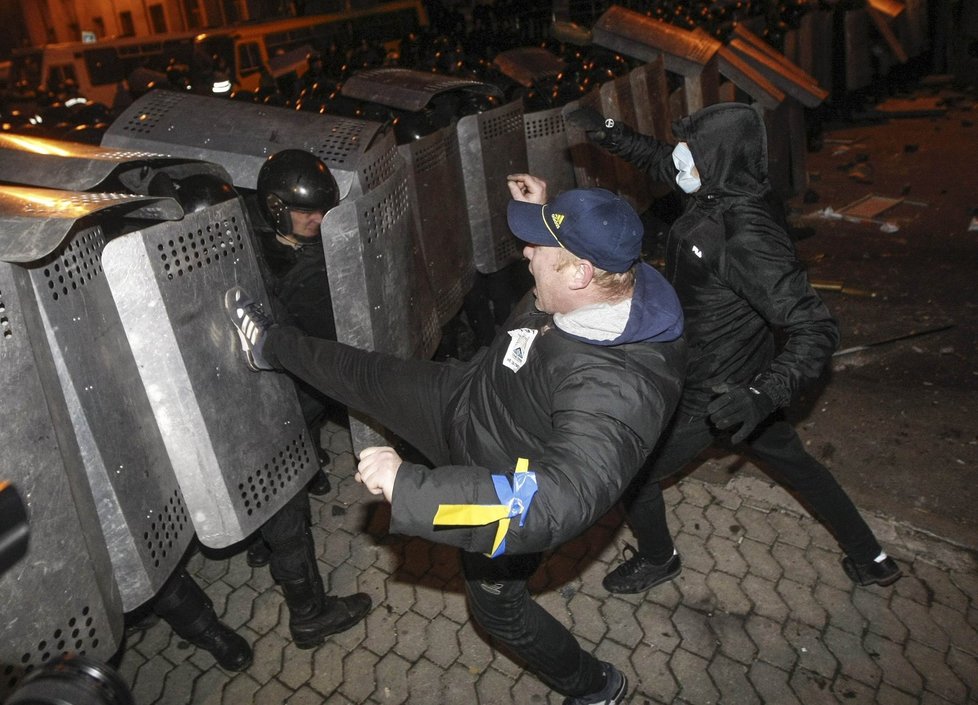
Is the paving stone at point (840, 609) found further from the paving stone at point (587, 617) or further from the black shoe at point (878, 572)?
the paving stone at point (587, 617)

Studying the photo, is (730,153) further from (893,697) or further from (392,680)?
(392,680)

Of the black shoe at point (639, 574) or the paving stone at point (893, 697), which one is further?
the black shoe at point (639, 574)

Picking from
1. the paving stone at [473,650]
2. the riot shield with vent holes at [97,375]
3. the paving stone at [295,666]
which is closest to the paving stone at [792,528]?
the paving stone at [473,650]

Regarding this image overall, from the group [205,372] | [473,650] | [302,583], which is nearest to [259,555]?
[302,583]

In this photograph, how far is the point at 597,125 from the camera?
4477 millimetres

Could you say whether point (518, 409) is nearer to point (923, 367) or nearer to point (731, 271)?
point (731, 271)

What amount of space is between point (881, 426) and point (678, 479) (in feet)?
5.31

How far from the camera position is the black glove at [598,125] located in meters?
4.41

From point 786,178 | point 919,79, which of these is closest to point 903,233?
point 786,178

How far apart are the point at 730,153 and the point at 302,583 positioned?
2865 millimetres

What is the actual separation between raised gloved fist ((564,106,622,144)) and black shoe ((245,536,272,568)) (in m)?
3.16

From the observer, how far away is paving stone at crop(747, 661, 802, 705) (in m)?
3.19

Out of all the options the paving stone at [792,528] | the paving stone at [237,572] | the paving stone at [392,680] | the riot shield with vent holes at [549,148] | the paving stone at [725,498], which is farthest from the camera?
the riot shield with vent holes at [549,148]

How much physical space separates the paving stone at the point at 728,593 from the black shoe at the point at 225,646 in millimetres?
2404
